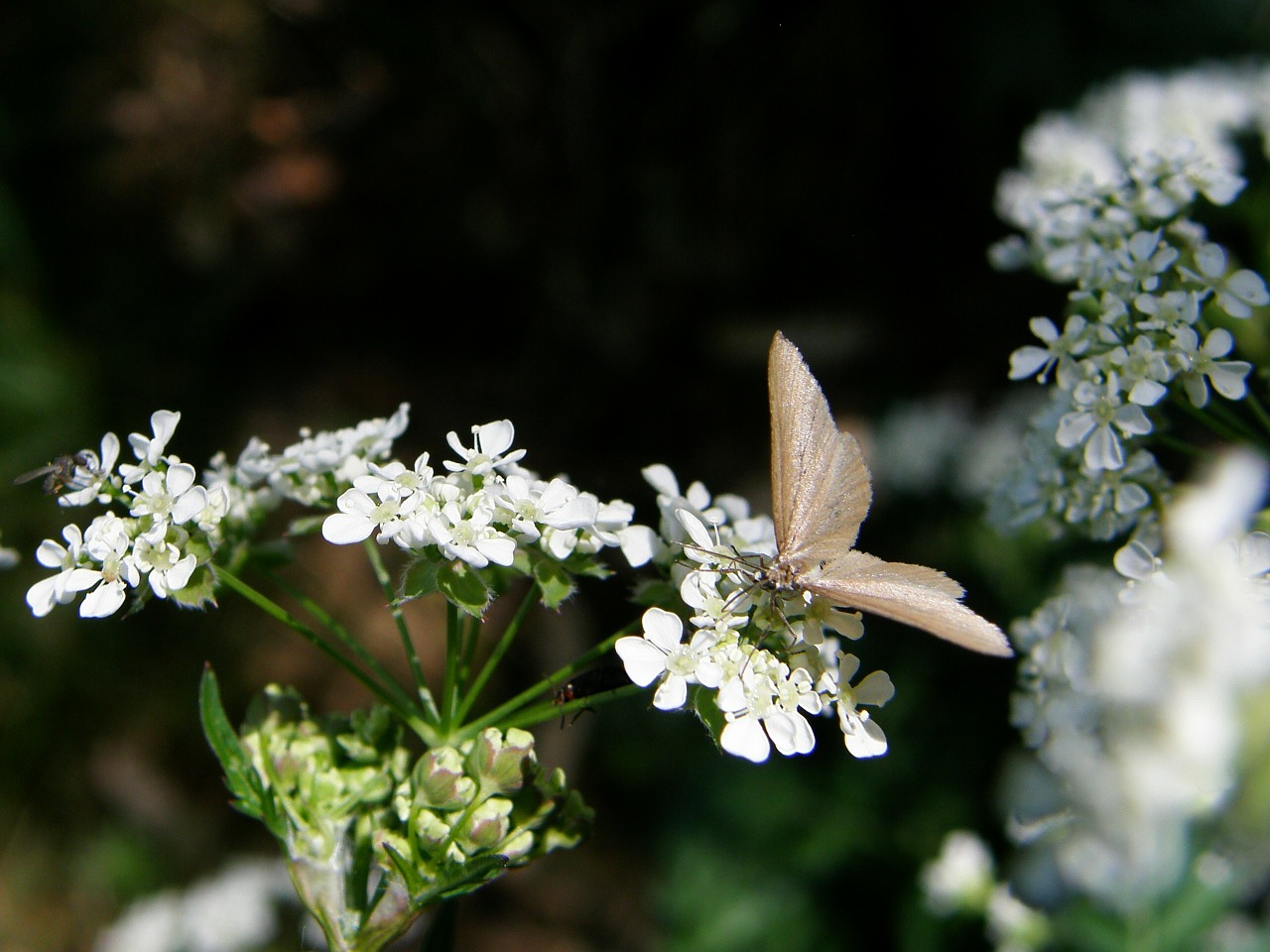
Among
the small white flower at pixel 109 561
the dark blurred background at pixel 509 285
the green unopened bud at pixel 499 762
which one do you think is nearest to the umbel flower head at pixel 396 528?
the small white flower at pixel 109 561

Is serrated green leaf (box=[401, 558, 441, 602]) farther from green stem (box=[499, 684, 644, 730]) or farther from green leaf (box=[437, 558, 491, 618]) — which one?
green stem (box=[499, 684, 644, 730])

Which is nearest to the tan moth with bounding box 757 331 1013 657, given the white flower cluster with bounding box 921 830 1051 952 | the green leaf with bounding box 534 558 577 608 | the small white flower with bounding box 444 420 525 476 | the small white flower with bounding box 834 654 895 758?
the small white flower with bounding box 834 654 895 758

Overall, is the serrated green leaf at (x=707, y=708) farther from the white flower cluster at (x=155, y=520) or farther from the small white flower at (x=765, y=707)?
the white flower cluster at (x=155, y=520)

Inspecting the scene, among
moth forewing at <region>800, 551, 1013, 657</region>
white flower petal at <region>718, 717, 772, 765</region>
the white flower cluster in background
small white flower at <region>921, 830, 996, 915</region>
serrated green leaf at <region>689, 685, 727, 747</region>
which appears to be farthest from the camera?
the white flower cluster in background

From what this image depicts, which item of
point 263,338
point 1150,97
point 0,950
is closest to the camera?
point 1150,97

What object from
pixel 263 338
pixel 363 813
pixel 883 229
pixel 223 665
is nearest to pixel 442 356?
pixel 263 338

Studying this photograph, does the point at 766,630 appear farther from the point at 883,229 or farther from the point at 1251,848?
the point at 883,229

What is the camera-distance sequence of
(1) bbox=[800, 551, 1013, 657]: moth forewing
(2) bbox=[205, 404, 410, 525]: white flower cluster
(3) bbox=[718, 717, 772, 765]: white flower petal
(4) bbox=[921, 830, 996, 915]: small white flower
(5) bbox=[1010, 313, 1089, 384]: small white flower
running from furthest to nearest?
(4) bbox=[921, 830, 996, 915]: small white flower → (5) bbox=[1010, 313, 1089, 384]: small white flower → (2) bbox=[205, 404, 410, 525]: white flower cluster → (3) bbox=[718, 717, 772, 765]: white flower petal → (1) bbox=[800, 551, 1013, 657]: moth forewing
